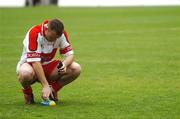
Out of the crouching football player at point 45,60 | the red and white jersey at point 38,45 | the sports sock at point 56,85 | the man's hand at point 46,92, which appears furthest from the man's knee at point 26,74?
the sports sock at point 56,85

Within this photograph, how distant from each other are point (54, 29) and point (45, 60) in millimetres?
816

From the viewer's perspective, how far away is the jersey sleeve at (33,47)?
34.2 feet

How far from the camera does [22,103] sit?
36.3ft

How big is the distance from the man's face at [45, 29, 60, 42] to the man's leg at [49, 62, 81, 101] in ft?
2.20

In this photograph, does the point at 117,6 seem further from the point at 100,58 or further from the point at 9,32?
the point at 100,58

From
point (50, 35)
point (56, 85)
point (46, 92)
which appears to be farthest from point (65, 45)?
point (46, 92)

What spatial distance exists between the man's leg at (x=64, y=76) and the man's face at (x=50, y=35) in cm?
67

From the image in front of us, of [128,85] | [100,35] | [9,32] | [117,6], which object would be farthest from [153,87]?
[117,6]

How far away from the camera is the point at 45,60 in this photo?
35.4 ft

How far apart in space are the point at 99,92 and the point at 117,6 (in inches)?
2012

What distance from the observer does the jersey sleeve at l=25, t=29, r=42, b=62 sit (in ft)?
34.2

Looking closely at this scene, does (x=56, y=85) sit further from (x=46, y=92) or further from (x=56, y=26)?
(x=56, y=26)

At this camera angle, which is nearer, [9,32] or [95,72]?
[95,72]

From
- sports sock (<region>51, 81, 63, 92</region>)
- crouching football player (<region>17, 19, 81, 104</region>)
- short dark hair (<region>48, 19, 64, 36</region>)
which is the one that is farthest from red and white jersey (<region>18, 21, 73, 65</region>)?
Result: sports sock (<region>51, 81, 63, 92</region>)
